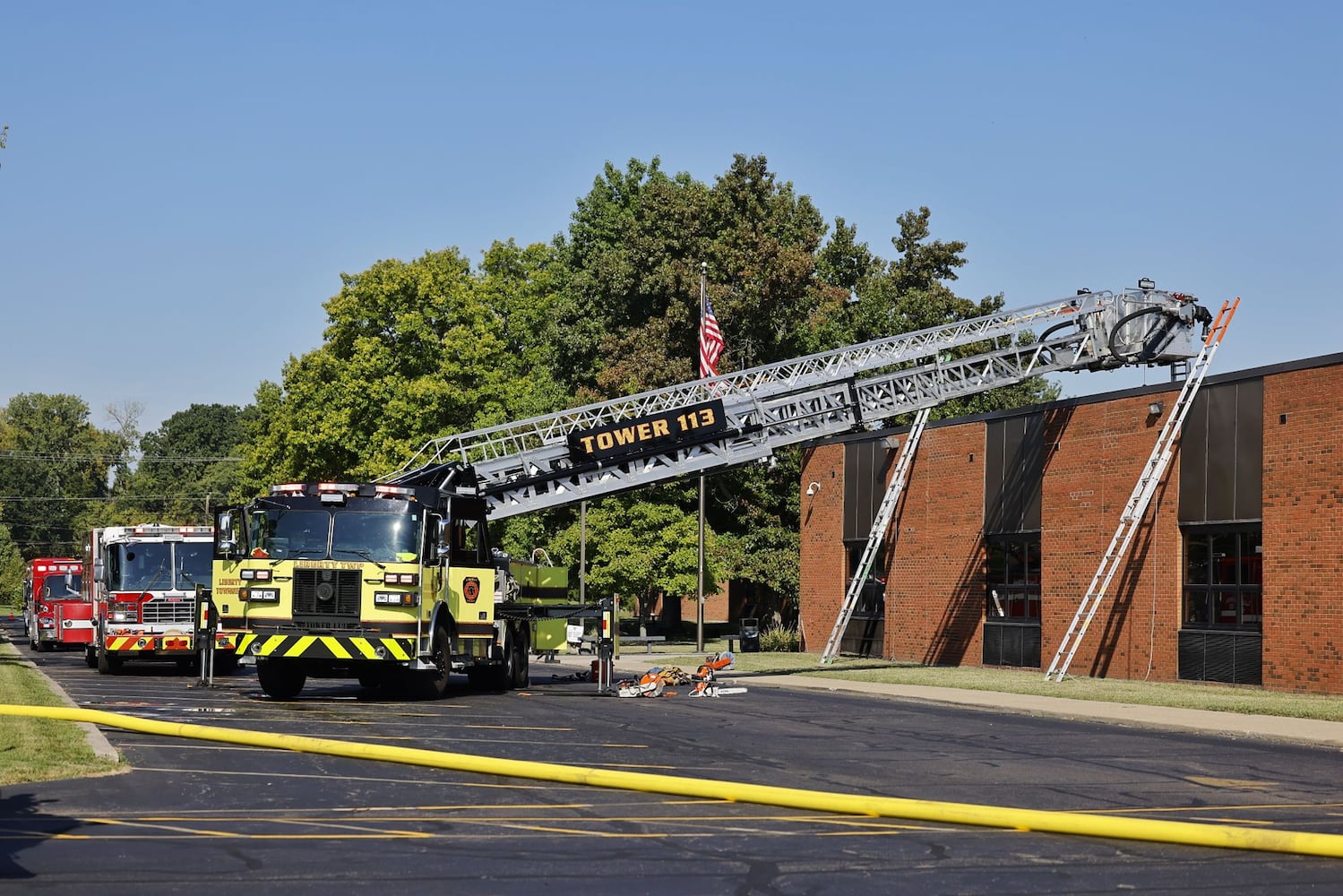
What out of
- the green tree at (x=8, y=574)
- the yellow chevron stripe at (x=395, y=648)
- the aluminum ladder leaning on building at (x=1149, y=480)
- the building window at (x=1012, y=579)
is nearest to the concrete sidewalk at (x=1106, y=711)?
the aluminum ladder leaning on building at (x=1149, y=480)

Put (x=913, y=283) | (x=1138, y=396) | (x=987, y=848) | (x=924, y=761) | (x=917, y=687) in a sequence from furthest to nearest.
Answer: (x=913, y=283)
(x=1138, y=396)
(x=917, y=687)
(x=924, y=761)
(x=987, y=848)

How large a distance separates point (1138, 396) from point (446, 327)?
4044 cm

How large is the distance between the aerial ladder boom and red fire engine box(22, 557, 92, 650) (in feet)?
41.3

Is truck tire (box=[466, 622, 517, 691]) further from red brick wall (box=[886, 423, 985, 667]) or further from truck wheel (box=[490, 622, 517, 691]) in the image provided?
red brick wall (box=[886, 423, 985, 667])

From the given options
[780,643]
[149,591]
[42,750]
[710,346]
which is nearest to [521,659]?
[149,591]

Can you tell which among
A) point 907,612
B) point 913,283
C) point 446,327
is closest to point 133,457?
point 446,327

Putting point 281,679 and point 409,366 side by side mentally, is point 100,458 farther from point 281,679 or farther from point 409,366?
point 281,679

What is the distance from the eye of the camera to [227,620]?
22750mm

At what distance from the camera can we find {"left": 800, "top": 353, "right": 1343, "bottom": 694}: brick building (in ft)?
93.5

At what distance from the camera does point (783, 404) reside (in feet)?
106

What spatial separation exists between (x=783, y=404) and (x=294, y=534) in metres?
12.6

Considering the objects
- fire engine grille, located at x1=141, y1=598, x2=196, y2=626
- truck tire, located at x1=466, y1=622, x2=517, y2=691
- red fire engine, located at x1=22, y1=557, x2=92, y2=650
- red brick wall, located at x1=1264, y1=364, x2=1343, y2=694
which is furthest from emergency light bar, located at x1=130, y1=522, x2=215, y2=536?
red brick wall, located at x1=1264, y1=364, x2=1343, y2=694

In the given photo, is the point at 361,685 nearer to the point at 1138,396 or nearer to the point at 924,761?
the point at 924,761

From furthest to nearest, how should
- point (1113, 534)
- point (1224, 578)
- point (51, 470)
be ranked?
point (51, 470), point (1113, 534), point (1224, 578)
